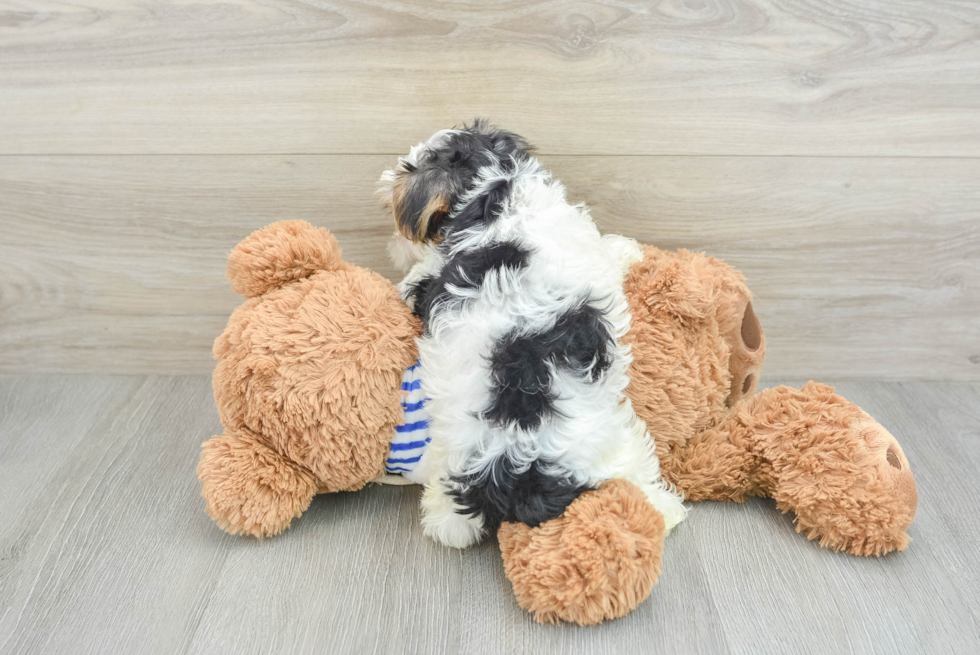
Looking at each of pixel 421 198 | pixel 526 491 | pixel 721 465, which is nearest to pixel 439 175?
pixel 421 198

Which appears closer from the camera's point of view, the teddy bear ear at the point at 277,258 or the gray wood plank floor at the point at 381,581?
the gray wood plank floor at the point at 381,581

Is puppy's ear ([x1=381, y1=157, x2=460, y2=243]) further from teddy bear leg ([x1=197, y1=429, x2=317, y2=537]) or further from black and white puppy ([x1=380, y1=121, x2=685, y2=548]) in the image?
teddy bear leg ([x1=197, y1=429, x2=317, y2=537])

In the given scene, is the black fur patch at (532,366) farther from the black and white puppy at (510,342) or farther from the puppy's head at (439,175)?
the puppy's head at (439,175)

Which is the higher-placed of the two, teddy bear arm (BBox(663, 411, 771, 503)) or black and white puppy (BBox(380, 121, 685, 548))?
black and white puppy (BBox(380, 121, 685, 548))

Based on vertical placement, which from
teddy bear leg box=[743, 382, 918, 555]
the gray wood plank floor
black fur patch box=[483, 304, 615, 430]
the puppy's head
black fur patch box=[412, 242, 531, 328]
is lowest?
the gray wood plank floor

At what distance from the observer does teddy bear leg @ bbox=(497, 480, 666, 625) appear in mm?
669

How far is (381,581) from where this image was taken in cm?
76

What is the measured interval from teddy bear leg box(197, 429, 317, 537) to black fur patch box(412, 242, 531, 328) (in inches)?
9.8

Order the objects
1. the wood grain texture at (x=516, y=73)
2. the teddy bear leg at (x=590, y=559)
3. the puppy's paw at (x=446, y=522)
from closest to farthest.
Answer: the teddy bear leg at (x=590, y=559)
the puppy's paw at (x=446, y=522)
the wood grain texture at (x=516, y=73)

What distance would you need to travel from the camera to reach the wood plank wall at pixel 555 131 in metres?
0.94

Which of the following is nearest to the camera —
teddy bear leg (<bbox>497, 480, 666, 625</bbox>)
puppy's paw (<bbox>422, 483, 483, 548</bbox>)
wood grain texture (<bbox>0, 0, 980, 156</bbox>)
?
teddy bear leg (<bbox>497, 480, 666, 625</bbox>)

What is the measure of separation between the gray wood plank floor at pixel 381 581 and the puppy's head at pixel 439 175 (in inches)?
13.7

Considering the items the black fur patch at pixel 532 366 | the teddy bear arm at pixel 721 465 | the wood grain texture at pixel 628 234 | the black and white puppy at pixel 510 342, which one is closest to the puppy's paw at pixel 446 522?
the black and white puppy at pixel 510 342

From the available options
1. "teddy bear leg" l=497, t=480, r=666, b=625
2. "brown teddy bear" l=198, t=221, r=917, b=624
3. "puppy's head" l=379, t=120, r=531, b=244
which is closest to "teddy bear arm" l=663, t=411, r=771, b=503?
"brown teddy bear" l=198, t=221, r=917, b=624
